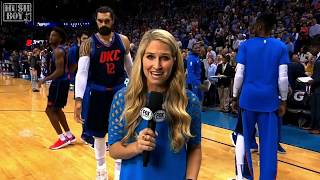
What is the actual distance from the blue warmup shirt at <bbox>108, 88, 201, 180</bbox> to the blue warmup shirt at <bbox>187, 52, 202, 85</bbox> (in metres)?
6.77

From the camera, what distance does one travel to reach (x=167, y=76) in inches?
68.6

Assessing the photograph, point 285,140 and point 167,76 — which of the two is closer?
point 167,76

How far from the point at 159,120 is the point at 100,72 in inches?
96.7

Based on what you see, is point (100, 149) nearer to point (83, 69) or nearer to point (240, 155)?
point (83, 69)

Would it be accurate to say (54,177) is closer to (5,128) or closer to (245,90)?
(245,90)

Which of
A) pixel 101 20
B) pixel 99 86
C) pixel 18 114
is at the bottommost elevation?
pixel 18 114

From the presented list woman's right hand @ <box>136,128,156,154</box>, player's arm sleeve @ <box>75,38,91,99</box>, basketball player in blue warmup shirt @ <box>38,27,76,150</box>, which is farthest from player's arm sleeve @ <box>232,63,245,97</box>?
basketball player in blue warmup shirt @ <box>38,27,76,150</box>

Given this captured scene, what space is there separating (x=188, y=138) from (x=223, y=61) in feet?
29.1

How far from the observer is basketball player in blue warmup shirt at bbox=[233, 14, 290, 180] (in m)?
3.79

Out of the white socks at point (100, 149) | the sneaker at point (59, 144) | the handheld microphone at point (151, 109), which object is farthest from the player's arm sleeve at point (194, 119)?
the sneaker at point (59, 144)

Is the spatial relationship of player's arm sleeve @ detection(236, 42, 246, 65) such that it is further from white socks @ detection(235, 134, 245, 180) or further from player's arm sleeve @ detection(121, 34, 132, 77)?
player's arm sleeve @ detection(121, 34, 132, 77)

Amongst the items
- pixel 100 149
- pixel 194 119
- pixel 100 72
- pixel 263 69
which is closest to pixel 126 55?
pixel 100 72

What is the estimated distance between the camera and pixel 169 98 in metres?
1.73

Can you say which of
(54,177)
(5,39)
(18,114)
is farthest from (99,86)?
(5,39)
